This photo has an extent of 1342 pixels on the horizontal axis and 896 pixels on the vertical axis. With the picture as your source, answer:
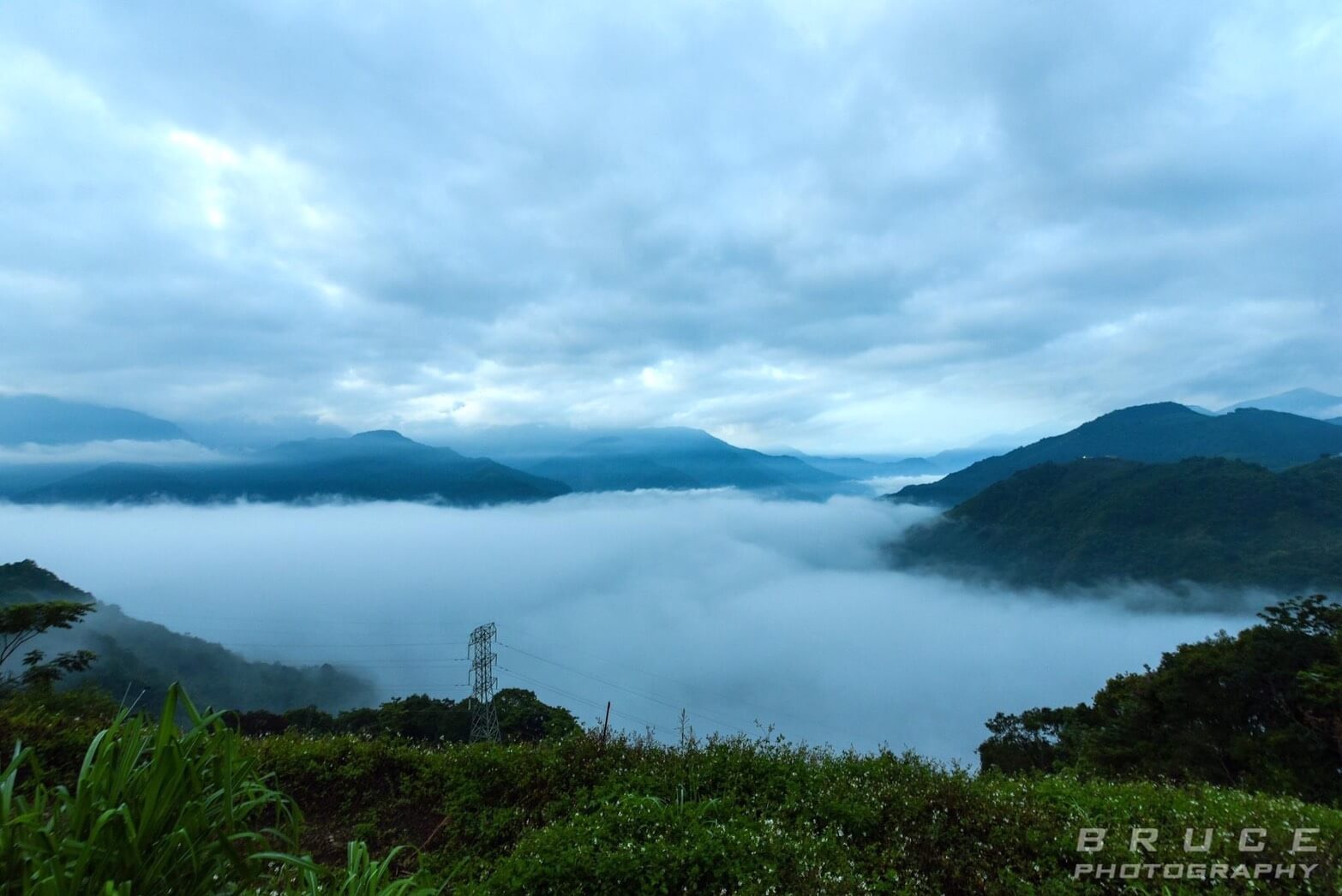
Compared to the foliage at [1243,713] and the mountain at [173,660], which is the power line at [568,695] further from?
the foliage at [1243,713]

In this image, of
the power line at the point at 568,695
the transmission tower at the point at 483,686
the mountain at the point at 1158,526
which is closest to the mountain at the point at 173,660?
the transmission tower at the point at 483,686

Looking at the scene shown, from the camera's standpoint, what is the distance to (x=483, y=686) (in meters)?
26.2

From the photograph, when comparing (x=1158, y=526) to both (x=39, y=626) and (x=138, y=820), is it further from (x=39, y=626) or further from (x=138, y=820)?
(x=39, y=626)

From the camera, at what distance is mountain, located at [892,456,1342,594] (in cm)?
11331

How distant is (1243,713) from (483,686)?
27.9 metres

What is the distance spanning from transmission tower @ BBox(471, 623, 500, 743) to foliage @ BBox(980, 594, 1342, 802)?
1907 centimetres

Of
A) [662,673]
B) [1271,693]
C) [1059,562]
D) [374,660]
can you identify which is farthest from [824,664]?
[1271,693]

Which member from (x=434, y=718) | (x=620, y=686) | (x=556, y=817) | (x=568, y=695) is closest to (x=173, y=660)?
(x=434, y=718)

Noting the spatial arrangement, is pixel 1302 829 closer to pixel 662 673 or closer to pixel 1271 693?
pixel 1271 693

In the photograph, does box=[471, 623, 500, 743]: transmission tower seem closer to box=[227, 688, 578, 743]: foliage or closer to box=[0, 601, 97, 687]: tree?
box=[227, 688, 578, 743]: foliage

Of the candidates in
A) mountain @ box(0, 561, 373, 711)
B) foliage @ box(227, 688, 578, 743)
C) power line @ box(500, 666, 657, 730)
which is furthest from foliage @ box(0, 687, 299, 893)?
power line @ box(500, 666, 657, 730)

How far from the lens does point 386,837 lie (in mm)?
5336

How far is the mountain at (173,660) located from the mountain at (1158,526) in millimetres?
150864

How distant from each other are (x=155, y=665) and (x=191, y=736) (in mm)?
69431
